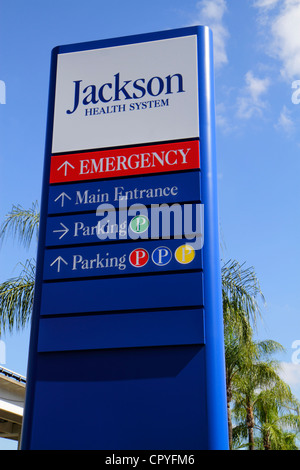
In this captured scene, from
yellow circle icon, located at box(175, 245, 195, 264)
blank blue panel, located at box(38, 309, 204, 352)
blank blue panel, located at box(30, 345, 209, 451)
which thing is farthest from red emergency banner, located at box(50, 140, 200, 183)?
blank blue panel, located at box(30, 345, 209, 451)

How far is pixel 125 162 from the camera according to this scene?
767cm

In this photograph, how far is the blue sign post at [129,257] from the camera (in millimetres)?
6430

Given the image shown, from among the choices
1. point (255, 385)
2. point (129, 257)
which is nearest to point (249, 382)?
point (255, 385)

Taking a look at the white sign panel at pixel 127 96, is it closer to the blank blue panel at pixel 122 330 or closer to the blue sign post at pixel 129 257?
the blue sign post at pixel 129 257

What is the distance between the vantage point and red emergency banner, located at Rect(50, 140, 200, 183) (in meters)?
7.49

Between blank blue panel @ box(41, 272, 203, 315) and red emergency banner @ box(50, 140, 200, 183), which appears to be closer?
blank blue panel @ box(41, 272, 203, 315)

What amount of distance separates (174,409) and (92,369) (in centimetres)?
105

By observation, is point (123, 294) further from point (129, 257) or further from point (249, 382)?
point (249, 382)

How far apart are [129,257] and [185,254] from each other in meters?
0.69

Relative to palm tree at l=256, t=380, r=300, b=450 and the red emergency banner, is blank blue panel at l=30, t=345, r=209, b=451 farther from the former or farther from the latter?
palm tree at l=256, t=380, r=300, b=450

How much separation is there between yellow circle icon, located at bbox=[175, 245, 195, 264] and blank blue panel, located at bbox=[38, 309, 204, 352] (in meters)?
0.62

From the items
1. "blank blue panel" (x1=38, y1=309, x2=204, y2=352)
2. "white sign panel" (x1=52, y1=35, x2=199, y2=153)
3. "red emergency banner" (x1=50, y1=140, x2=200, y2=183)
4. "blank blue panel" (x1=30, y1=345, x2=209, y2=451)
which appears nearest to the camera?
"blank blue panel" (x1=30, y1=345, x2=209, y2=451)

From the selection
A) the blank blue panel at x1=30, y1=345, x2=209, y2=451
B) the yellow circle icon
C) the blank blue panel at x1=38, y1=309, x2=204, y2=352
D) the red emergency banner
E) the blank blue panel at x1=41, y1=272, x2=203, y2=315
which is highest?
the red emergency banner

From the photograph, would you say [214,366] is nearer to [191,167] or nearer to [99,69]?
[191,167]
